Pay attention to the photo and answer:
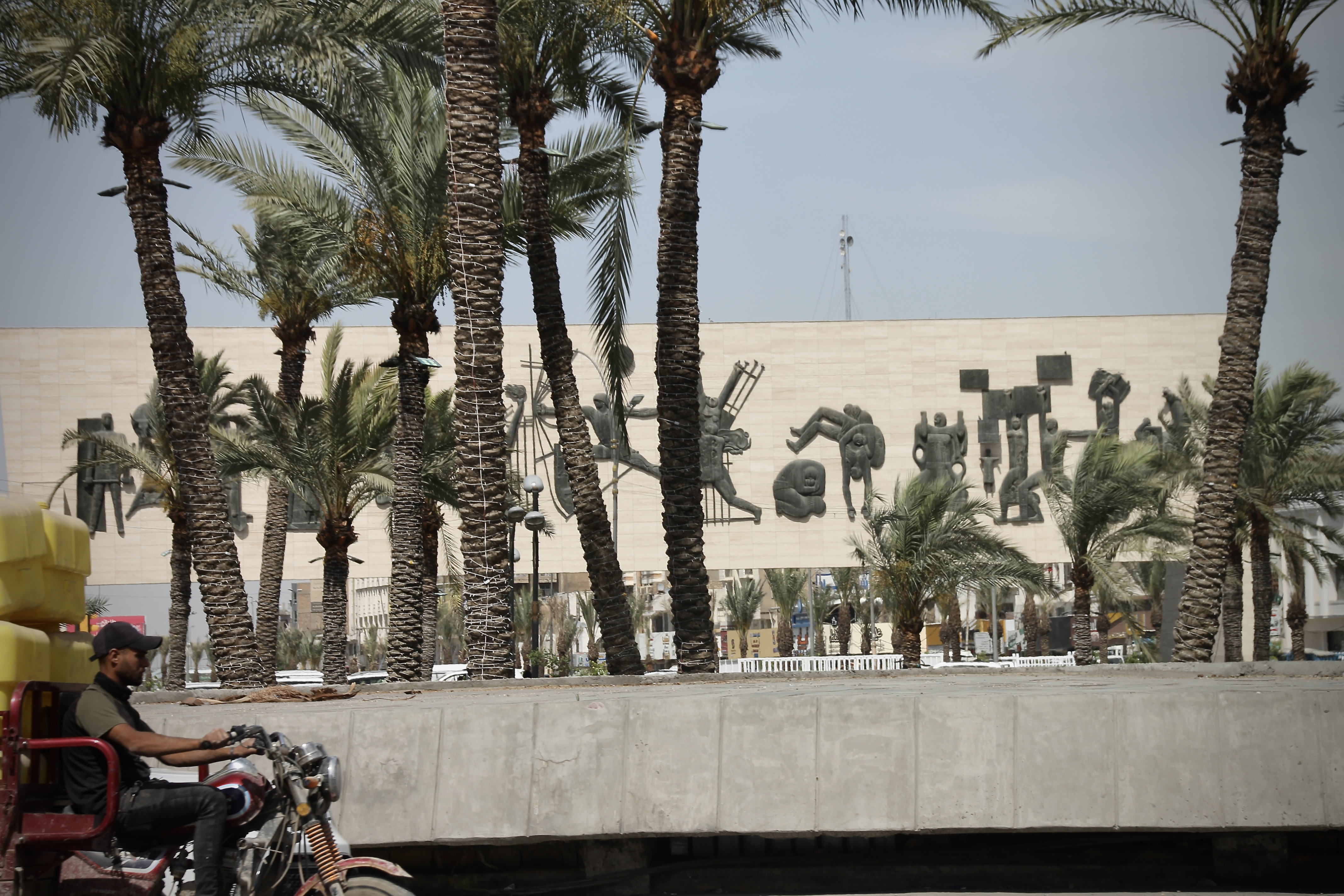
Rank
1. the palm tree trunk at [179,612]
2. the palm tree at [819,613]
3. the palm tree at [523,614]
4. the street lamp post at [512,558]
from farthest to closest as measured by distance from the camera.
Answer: the palm tree at [523,614] < the palm tree at [819,613] < the palm tree trunk at [179,612] < the street lamp post at [512,558]

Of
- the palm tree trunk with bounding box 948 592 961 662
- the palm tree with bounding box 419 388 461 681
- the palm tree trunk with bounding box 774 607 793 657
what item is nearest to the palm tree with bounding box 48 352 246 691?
the palm tree with bounding box 419 388 461 681

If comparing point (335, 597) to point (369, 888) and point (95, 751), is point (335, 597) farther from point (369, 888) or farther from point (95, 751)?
point (369, 888)

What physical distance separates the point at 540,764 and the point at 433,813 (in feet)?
2.13

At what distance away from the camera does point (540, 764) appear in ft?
23.1

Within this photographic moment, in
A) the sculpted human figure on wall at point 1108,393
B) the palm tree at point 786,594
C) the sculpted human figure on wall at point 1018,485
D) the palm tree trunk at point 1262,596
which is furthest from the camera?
the palm tree at point 786,594

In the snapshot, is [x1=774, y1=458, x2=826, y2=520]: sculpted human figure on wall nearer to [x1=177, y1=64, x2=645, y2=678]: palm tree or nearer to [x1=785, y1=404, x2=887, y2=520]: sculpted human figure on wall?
[x1=785, y1=404, x2=887, y2=520]: sculpted human figure on wall

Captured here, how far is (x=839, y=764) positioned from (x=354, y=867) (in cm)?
293

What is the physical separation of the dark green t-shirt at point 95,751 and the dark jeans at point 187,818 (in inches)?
4.3

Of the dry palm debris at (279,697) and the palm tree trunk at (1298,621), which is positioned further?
the palm tree trunk at (1298,621)

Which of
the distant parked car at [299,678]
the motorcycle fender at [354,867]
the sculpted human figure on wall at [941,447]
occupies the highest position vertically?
the sculpted human figure on wall at [941,447]

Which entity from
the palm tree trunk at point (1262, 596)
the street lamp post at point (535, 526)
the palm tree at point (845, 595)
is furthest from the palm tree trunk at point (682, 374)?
the palm tree at point (845, 595)

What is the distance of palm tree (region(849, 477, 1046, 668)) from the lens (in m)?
31.3

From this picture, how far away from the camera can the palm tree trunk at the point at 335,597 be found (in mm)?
27734

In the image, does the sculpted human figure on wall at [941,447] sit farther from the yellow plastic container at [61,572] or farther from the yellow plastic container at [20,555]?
the yellow plastic container at [20,555]
